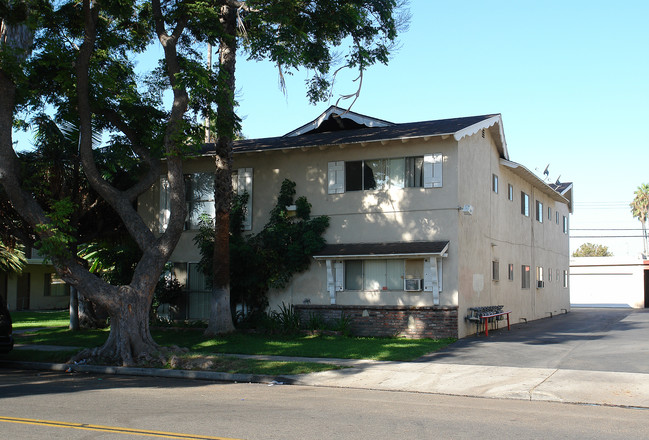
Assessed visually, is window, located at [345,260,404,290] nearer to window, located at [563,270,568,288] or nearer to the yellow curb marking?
the yellow curb marking

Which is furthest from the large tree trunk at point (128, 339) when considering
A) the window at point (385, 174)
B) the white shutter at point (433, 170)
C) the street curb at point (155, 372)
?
the white shutter at point (433, 170)

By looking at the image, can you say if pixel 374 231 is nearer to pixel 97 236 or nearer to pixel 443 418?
pixel 97 236

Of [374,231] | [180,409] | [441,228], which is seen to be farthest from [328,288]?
[180,409]

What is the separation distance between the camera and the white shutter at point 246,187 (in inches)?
858

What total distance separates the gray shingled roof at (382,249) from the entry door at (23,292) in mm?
25671

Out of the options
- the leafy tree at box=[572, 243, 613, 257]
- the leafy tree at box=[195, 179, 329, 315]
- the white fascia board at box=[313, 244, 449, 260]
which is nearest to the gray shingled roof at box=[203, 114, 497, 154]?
the leafy tree at box=[195, 179, 329, 315]

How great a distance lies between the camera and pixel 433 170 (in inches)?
758

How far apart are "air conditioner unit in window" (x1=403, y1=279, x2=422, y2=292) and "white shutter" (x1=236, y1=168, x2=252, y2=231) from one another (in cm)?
591

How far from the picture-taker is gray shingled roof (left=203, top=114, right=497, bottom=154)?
19.5m

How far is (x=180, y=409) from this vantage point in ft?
30.7

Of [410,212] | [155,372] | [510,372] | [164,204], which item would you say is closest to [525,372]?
[510,372]

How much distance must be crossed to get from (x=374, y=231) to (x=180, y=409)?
449 inches

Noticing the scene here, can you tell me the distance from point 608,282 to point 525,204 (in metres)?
19.8

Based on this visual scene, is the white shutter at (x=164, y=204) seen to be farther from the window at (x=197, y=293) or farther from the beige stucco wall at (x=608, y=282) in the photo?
the beige stucco wall at (x=608, y=282)
